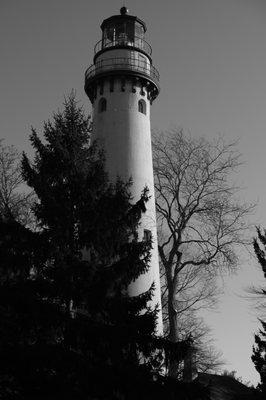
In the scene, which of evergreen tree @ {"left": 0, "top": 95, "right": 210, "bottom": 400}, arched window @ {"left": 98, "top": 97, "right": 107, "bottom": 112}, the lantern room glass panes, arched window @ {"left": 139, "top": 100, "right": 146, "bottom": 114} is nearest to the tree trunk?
evergreen tree @ {"left": 0, "top": 95, "right": 210, "bottom": 400}

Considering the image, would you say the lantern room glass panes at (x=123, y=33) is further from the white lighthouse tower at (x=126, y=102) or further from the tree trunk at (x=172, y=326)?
the tree trunk at (x=172, y=326)

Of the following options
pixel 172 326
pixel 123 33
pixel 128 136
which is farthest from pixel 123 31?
pixel 172 326

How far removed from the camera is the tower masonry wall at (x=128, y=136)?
2164 cm

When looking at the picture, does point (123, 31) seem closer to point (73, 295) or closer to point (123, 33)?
point (123, 33)

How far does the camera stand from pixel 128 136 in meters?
22.8

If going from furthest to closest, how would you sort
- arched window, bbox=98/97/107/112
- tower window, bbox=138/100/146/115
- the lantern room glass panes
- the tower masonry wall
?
1. the lantern room glass panes
2. tower window, bbox=138/100/146/115
3. arched window, bbox=98/97/107/112
4. the tower masonry wall

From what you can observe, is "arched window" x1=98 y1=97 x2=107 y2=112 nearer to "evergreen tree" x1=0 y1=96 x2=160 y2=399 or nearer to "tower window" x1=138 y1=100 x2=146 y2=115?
"tower window" x1=138 y1=100 x2=146 y2=115

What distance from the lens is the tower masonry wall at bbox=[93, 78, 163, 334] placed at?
21.6 m

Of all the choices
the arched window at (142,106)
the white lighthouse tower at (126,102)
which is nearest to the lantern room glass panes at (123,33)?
the white lighthouse tower at (126,102)

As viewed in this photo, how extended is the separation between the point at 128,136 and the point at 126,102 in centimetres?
225

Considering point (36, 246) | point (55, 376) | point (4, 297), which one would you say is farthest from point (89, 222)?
point (55, 376)

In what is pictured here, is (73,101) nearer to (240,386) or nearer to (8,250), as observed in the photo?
(8,250)

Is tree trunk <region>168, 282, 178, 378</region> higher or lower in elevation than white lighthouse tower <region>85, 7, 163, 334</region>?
lower

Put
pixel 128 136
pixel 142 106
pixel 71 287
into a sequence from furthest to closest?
1. pixel 142 106
2. pixel 128 136
3. pixel 71 287
